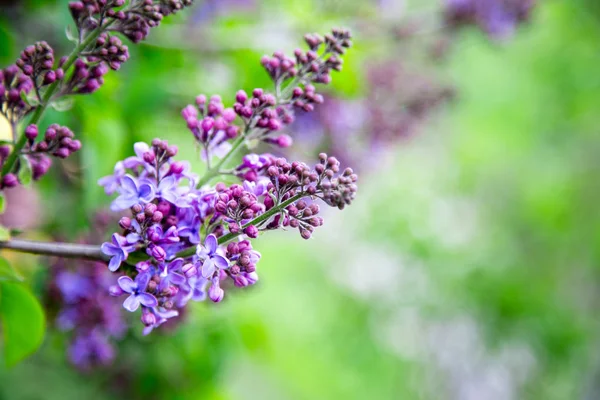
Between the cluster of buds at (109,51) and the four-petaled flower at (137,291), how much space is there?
0.37 metres

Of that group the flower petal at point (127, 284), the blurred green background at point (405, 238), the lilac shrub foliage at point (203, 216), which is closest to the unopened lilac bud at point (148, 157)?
the lilac shrub foliage at point (203, 216)

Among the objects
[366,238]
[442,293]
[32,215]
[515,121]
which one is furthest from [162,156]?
[515,121]

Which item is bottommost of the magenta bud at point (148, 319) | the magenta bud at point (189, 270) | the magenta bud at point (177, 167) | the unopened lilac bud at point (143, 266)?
the magenta bud at point (148, 319)

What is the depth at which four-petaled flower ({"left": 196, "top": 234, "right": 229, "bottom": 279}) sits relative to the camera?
1012mm

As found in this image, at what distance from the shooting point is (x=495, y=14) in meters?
2.77

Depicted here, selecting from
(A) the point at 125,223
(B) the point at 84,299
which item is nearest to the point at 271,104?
(A) the point at 125,223

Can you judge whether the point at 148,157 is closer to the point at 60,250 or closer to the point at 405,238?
the point at 60,250

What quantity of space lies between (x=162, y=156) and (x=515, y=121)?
21.2 ft

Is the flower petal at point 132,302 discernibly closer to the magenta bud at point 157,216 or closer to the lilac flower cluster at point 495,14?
the magenta bud at point 157,216

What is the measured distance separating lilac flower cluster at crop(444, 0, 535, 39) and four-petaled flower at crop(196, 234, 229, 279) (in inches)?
84.5

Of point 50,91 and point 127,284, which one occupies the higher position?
point 50,91

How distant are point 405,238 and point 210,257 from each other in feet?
16.7

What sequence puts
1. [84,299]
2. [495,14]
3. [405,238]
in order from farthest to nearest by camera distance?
[405,238] < [495,14] < [84,299]

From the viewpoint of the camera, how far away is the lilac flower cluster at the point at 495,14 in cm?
275
